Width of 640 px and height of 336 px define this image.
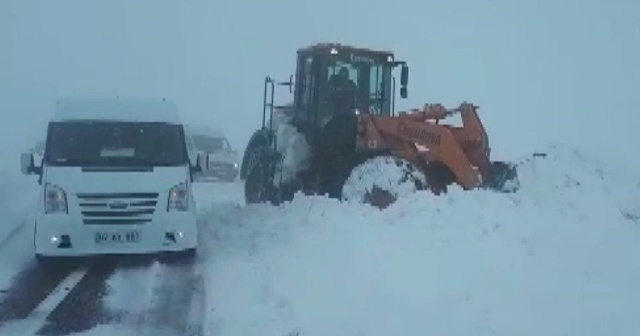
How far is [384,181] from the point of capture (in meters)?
14.1

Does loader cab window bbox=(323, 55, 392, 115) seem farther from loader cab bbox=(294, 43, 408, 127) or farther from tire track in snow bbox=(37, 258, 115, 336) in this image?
tire track in snow bbox=(37, 258, 115, 336)

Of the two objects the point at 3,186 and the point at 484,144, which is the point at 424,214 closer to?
the point at 484,144

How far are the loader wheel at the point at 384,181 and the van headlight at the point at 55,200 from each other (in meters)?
4.93

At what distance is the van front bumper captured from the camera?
11172mm

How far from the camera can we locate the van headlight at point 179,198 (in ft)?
38.2

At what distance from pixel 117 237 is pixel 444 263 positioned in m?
4.19

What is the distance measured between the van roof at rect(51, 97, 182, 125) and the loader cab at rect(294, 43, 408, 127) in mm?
3191

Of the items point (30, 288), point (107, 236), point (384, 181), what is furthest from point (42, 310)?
point (384, 181)

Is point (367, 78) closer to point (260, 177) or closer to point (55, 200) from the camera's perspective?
point (260, 177)

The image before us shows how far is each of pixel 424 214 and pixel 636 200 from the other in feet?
11.5

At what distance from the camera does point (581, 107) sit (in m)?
49.8

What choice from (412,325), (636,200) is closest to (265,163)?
(636,200)

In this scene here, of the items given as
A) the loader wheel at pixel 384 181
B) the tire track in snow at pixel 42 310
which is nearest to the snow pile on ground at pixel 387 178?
the loader wheel at pixel 384 181

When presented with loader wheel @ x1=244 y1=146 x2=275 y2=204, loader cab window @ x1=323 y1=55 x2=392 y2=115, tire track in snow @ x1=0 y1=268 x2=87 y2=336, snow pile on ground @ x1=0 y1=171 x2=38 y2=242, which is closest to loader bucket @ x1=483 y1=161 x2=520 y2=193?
loader cab window @ x1=323 y1=55 x2=392 y2=115
